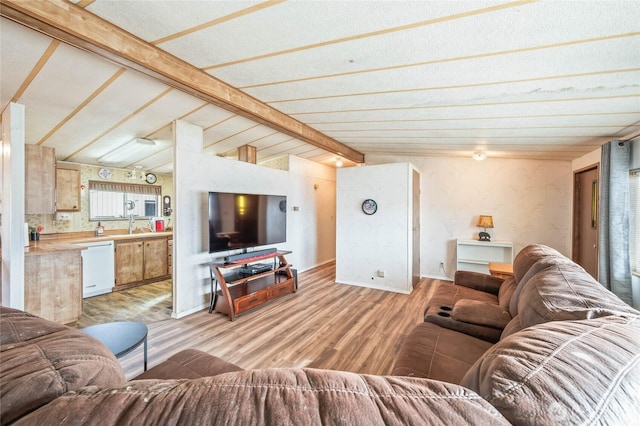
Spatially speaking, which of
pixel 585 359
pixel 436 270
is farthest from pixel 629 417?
pixel 436 270

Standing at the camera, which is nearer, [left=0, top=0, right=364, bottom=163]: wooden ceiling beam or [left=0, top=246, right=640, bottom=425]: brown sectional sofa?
[left=0, top=246, right=640, bottom=425]: brown sectional sofa

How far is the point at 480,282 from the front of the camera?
9.62ft

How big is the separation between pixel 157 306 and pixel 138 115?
2538mm

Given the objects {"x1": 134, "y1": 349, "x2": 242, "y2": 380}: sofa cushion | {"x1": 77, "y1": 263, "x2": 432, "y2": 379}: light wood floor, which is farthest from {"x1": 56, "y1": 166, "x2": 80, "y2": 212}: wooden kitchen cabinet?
{"x1": 134, "y1": 349, "x2": 242, "y2": 380}: sofa cushion

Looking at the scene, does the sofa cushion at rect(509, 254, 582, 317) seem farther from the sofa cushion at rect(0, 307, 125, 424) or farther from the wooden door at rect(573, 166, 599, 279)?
the wooden door at rect(573, 166, 599, 279)

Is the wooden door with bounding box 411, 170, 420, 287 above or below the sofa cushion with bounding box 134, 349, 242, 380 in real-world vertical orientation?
above

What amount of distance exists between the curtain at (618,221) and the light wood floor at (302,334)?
2135mm

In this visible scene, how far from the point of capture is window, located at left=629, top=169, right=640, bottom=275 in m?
2.86

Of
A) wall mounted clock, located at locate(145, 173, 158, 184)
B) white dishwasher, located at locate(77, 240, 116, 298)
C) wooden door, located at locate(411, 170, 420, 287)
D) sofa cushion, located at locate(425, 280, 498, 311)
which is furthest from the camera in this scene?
wall mounted clock, located at locate(145, 173, 158, 184)

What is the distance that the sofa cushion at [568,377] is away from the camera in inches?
21.2

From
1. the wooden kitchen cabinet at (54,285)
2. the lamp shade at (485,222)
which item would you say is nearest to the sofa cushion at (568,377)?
the wooden kitchen cabinet at (54,285)

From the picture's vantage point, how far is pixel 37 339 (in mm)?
780

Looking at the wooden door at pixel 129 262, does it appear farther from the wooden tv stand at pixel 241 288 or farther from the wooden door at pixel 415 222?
the wooden door at pixel 415 222

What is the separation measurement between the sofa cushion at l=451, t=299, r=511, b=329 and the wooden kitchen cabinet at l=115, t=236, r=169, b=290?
16.1 ft
